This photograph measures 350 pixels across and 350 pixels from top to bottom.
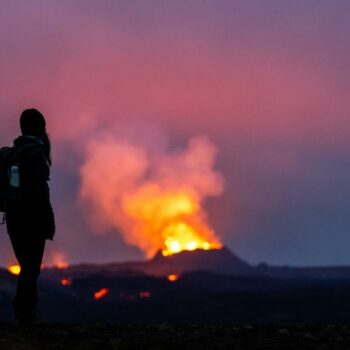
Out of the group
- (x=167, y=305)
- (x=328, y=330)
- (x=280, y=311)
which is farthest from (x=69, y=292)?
(x=328, y=330)

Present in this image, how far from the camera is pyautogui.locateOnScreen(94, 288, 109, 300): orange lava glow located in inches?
5512

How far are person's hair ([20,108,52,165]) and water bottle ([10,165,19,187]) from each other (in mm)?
450

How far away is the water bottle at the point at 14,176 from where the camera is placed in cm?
970

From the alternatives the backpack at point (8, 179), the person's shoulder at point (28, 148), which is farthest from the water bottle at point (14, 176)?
the person's shoulder at point (28, 148)

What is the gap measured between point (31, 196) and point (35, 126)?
90cm

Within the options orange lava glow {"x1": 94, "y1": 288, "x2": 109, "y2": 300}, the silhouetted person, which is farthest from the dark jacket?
orange lava glow {"x1": 94, "y1": 288, "x2": 109, "y2": 300}

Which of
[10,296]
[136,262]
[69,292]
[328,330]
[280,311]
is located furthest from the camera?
[136,262]

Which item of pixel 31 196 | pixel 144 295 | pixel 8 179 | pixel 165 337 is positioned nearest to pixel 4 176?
pixel 8 179

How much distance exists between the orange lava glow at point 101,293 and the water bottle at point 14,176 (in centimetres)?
13110

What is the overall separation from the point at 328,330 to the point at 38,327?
154 inches

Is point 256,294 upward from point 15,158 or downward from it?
upward

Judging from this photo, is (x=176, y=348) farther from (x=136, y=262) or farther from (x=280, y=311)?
(x=136, y=262)

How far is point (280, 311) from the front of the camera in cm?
9788

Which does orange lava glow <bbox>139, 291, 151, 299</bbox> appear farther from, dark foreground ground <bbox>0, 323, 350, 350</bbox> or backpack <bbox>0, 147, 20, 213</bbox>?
backpack <bbox>0, 147, 20, 213</bbox>
